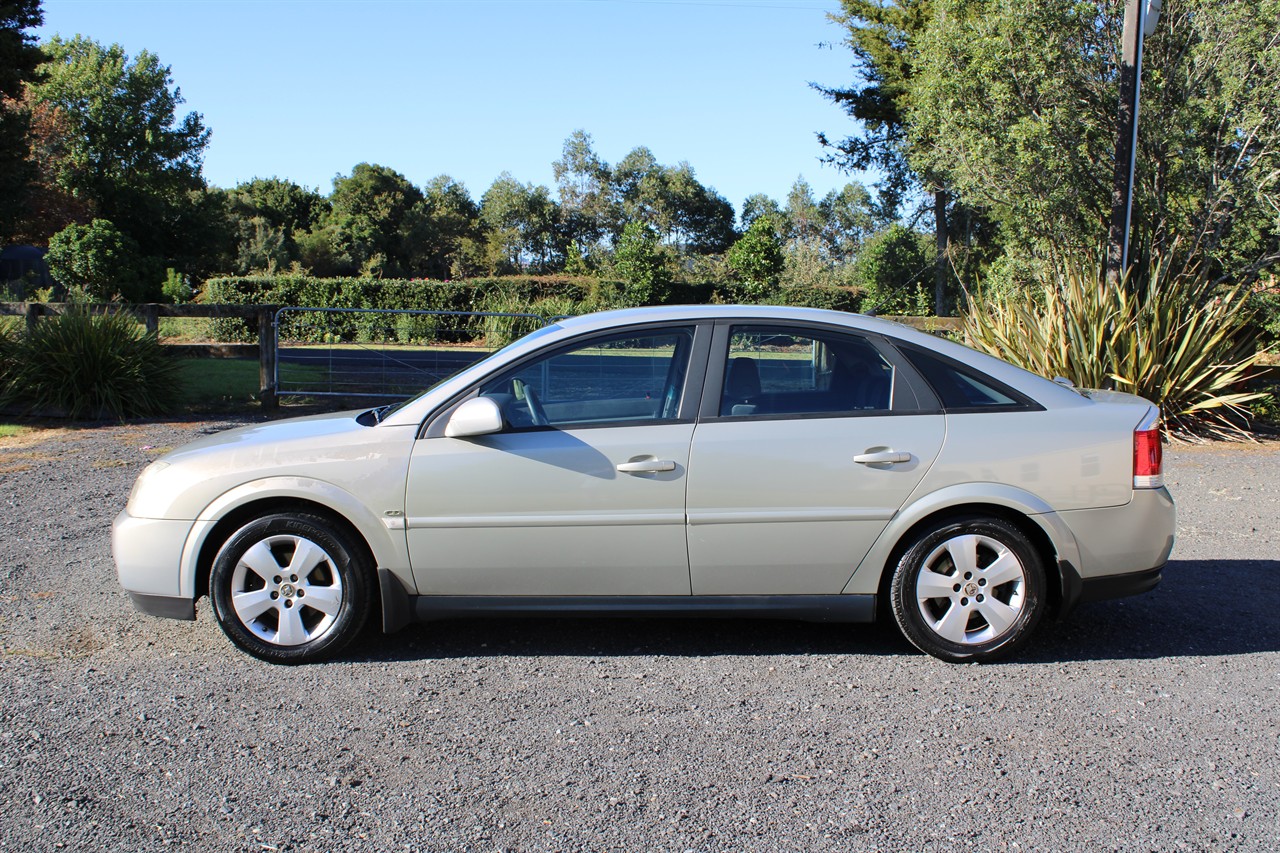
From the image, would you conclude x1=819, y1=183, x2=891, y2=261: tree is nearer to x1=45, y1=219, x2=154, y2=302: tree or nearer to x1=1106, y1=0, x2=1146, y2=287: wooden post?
x1=45, y1=219, x2=154, y2=302: tree

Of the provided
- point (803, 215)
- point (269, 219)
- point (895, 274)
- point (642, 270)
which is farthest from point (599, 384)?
point (803, 215)

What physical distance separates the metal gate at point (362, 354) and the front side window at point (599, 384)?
8.20 meters

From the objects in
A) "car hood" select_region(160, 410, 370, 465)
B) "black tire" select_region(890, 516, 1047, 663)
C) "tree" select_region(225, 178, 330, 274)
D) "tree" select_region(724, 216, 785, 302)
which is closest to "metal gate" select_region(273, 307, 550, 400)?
"car hood" select_region(160, 410, 370, 465)

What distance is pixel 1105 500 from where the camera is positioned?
4543 mm

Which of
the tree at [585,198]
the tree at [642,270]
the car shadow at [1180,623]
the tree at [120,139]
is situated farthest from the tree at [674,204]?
the car shadow at [1180,623]

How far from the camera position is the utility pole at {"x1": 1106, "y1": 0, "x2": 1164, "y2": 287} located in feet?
40.8

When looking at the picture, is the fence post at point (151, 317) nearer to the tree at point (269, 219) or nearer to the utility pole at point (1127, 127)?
the utility pole at point (1127, 127)

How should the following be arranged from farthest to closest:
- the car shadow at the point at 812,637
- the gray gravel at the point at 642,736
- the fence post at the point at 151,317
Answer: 1. the fence post at the point at 151,317
2. the car shadow at the point at 812,637
3. the gray gravel at the point at 642,736

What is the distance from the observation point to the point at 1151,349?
11.4 m

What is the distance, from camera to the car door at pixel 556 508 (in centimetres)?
446

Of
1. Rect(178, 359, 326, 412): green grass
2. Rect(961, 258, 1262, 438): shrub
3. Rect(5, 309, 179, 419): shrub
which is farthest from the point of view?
Rect(178, 359, 326, 412): green grass

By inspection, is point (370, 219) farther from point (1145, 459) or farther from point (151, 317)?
point (1145, 459)

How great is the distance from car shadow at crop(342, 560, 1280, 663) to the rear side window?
1.16 m

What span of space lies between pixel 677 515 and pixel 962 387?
143cm
